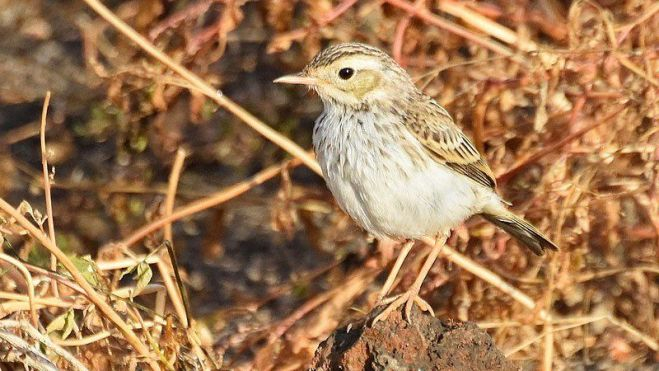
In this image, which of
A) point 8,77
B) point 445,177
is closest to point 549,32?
point 445,177

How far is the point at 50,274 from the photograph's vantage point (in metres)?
5.51

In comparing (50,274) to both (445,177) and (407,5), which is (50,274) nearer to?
(445,177)

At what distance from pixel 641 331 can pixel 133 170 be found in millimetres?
3612

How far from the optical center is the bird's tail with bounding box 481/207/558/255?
6.51 m

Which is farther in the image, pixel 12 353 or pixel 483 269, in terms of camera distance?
pixel 483 269

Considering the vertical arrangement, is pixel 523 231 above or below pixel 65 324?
below

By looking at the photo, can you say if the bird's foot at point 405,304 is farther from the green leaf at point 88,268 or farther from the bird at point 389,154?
the green leaf at point 88,268

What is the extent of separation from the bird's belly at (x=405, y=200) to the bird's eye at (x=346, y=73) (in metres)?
0.49

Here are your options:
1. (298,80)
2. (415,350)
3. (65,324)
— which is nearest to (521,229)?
(298,80)

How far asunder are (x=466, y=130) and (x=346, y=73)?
63.7 inches

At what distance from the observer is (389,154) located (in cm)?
575

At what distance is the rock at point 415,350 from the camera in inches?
199

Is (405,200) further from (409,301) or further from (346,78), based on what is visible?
(346,78)

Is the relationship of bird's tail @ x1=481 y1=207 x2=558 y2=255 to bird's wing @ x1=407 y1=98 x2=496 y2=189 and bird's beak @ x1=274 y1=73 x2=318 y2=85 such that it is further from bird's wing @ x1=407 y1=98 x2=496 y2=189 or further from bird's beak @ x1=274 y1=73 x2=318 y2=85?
bird's beak @ x1=274 y1=73 x2=318 y2=85
